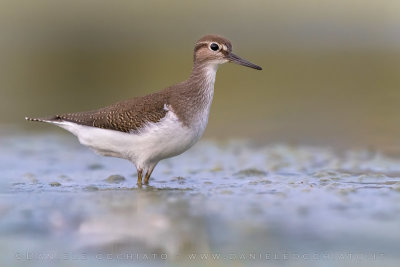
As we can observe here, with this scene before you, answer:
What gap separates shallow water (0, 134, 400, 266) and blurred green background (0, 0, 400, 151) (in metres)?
3.22

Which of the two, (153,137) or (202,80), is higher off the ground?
(202,80)

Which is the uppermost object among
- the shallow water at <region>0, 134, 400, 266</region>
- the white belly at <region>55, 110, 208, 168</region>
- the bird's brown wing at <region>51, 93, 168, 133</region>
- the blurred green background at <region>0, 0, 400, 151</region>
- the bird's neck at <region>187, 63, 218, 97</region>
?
the blurred green background at <region>0, 0, 400, 151</region>

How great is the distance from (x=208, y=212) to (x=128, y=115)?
251 centimetres

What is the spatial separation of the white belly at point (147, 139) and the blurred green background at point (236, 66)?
15.5 feet

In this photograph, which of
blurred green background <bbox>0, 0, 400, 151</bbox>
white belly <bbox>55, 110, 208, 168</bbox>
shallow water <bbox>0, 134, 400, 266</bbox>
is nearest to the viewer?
shallow water <bbox>0, 134, 400, 266</bbox>

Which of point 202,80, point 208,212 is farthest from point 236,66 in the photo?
point 208,212

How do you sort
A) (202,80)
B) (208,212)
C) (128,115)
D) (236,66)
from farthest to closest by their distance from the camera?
(236,66) → (202,80) → (128,115) → (208,212)

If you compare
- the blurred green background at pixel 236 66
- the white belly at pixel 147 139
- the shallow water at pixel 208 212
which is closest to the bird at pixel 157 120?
the white belly at pixel 147 139

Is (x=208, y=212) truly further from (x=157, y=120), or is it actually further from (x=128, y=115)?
(x=128, y=115)

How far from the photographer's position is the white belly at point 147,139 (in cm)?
944

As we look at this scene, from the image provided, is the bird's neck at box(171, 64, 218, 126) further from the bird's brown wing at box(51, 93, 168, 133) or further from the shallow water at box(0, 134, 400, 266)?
the shallow water at box(0, 134, 400, 266)

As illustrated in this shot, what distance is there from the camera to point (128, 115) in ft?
32.1

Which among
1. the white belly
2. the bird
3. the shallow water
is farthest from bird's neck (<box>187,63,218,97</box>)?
the shallow water

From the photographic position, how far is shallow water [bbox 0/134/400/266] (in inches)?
254
